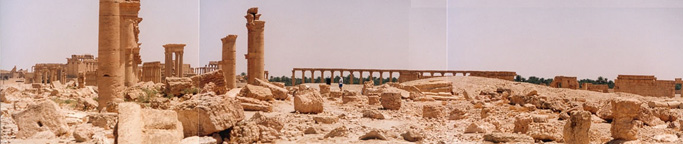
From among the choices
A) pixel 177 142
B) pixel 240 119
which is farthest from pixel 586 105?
pixel 177 142

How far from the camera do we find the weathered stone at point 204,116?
23.9 ft

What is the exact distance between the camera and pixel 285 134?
8.59m

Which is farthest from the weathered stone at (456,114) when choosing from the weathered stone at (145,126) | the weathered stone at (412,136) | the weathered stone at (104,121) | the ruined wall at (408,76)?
the ruined wall at (408,76)

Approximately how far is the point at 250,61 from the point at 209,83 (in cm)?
762

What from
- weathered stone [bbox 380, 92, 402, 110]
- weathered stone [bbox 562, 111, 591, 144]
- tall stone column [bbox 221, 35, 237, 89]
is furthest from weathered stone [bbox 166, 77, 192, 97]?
weathered stone [bbox 562, 111, 591, 144]

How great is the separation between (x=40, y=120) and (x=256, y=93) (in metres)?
6.18

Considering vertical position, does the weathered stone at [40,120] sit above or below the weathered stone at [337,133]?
above

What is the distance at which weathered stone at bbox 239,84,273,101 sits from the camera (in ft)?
45.0

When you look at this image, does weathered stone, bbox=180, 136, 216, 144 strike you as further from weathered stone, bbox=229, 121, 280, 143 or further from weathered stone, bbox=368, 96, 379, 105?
weathered stone, bbox=368, 96, 379, 105

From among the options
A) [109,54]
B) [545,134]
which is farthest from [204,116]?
[109,54]

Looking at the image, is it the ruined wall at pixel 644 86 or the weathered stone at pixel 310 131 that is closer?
the weathered stone at pixel 310 131

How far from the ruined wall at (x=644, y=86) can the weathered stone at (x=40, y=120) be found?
2888 cm

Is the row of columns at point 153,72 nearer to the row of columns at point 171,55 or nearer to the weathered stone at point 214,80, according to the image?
the row of columns at point 171,55

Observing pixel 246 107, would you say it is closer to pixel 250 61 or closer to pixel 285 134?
pixel 285 134
